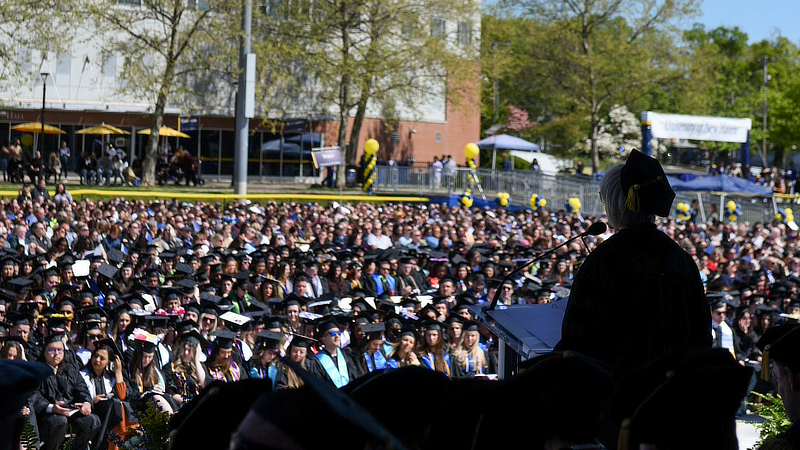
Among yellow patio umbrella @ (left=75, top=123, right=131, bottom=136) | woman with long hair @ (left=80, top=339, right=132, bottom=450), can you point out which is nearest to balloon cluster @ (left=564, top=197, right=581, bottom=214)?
yellow patio umbrella @ (left=75, top=123, right=131, bottom=136)

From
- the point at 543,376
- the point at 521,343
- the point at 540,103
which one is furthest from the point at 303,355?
the point at 540,103

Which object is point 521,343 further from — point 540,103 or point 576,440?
point 540,103

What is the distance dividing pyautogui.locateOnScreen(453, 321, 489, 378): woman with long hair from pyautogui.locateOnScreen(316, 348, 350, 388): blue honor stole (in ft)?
4.63

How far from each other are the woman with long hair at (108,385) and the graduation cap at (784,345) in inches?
297

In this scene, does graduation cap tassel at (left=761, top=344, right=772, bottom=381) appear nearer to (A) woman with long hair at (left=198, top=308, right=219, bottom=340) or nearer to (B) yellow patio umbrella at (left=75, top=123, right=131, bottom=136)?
(A) woman with long hair at (left=198, top=308, right=219, bottom=340)

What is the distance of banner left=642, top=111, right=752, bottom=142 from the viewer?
29.0 m

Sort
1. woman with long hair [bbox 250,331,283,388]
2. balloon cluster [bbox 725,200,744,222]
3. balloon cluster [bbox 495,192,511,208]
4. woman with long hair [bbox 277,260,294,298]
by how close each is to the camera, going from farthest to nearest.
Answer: balloon cluster [bbox 495,192,511,208] → balloon cluster [bbox 725,200,744,222] → woman with long hair [bbox 277,260,294,298] → woman with long hair [bbox 250,331,283,388]

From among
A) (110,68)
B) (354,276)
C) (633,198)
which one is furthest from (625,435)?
(110,68)

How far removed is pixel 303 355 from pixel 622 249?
7946mm

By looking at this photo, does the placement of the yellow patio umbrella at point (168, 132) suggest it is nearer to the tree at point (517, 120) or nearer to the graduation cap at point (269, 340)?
the tree at point (517, 120)

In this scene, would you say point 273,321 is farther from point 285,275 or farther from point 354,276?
point 354,276

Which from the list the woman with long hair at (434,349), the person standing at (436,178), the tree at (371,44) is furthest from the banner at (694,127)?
the woman with long hair at (434,349)

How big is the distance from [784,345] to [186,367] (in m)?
8.11

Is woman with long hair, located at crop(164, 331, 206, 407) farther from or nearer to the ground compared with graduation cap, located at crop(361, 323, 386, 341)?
nearer to the ground
